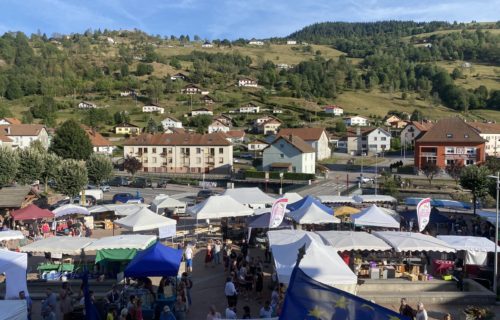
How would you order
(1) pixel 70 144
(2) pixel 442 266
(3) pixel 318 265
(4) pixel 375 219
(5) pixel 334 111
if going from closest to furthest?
(3) pixel 318 265 → (2) pixel 442 266 → (4) pixel 375 219 → (1) pixel 70 144 → (5) pixel 334 111

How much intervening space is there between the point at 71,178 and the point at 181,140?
3133cm

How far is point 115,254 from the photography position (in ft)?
49.8

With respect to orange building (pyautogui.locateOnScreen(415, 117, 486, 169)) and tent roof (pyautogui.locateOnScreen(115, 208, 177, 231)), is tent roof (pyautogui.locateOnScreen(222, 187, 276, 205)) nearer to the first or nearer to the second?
tent roof (pyautogui.locateOnScreen(115, 208, 177, 231))

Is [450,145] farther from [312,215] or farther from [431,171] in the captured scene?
[312,215]

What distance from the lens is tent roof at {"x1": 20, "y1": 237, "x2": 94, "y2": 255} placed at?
1538 centimetres

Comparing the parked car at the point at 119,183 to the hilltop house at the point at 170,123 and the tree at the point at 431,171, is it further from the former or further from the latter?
the hilltop house at the point at 170,123

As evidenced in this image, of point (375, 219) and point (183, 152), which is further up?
point (183, 152)

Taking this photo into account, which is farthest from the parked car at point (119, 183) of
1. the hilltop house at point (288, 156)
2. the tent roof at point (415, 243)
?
the tent roof at point (415, 243)

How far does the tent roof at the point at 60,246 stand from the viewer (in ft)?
50.4

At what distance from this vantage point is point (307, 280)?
20.1 feet

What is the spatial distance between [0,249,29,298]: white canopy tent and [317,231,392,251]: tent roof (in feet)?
29.5

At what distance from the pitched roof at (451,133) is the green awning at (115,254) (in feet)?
148

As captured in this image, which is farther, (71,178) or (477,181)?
(71,178)

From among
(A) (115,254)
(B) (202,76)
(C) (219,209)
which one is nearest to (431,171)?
(C) (219,209)
